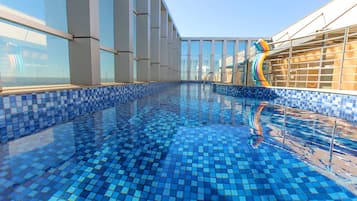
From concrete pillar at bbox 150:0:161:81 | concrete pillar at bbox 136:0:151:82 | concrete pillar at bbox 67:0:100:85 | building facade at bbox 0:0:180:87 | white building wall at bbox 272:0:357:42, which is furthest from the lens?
concrete pillar at bbox 150:0:161:81

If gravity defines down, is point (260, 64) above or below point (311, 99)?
above

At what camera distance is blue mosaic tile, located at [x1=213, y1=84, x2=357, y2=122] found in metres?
2.37

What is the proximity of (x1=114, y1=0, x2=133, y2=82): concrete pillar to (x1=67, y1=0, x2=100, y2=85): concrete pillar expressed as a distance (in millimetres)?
1429

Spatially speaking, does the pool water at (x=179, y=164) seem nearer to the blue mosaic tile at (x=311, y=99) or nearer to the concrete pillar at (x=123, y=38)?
the blue mosaic tile at (x=311, y=99)

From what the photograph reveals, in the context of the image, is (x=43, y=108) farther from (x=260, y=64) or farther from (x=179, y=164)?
(x=260, y=64)

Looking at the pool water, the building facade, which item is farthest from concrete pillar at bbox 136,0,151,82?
the pool water

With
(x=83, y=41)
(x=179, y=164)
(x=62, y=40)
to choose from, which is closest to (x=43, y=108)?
(x=83, y=41)

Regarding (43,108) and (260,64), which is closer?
(43,108)

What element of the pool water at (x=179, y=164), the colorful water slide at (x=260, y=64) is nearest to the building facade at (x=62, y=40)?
the pool water at (x=179, y=164)

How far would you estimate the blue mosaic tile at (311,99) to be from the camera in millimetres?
2367

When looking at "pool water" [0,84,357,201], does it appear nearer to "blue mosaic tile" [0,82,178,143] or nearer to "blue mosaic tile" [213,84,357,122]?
"blue mosaic tile" [0,82,178,143]

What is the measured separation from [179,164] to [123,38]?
408 cm

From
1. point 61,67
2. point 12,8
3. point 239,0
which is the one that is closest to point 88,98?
point 61,67

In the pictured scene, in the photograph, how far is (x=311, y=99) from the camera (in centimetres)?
309
